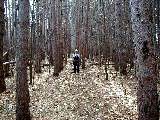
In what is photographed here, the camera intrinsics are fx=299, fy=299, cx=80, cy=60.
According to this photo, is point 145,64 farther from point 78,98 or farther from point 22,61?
point 78,98

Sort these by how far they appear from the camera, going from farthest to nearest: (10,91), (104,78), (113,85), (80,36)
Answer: (80,36)
(104,78)
(113,85)
(10,91)

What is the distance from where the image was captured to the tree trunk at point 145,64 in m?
5.81

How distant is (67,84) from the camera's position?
15.2 metres

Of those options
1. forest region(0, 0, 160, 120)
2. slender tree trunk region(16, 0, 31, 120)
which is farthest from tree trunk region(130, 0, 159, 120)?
slender tree trunk region(16, 0, 31, 120)

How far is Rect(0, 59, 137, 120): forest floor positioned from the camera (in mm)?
10078

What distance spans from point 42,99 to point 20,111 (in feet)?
10.7

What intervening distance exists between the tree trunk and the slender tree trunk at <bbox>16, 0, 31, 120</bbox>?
151 inches

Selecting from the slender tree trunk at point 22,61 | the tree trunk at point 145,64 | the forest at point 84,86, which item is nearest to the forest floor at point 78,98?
the forest at point 84,86

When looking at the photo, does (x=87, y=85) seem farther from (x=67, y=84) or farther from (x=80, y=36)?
(x=80, y=36)

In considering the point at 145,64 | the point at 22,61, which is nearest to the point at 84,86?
the point at 22,61

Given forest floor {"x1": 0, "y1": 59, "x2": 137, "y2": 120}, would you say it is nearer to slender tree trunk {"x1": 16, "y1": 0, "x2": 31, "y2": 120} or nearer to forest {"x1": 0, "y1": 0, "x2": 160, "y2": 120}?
forest {"x1": 0, "y1": 0, "x2": 160, "y2": 120}

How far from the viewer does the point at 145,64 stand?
5.86 meters

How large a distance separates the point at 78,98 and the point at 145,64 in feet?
22.2

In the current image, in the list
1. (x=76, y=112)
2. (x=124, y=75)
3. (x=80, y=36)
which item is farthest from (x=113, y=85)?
(x=80, y=36)
